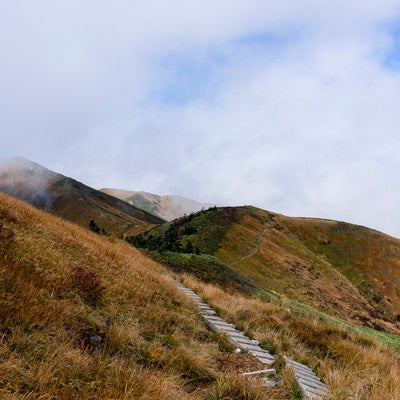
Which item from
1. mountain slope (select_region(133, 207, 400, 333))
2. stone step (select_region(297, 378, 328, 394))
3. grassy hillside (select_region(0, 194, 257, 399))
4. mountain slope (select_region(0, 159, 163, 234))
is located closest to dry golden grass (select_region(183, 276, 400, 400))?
stone step (select_region(297, 378, 328, 394))

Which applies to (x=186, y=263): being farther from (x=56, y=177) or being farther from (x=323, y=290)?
(x=56, y=177)

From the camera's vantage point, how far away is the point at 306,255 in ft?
203

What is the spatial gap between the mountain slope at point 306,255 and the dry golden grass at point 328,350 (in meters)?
18.0

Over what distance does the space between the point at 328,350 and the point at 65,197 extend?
389ft

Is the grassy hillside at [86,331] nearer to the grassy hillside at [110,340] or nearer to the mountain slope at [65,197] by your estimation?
the grassy hillside at [110,340]

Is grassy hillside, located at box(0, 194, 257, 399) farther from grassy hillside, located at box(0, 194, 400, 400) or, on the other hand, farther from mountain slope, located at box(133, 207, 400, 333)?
mountain slope, located at box(133, 207, 400, 333)

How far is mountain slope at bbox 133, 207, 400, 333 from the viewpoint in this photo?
43625mm

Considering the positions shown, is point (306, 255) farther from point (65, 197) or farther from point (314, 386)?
point (65, 197)

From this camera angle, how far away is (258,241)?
57.0 m

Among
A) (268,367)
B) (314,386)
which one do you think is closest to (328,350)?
(268,367)

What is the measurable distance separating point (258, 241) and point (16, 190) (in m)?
107

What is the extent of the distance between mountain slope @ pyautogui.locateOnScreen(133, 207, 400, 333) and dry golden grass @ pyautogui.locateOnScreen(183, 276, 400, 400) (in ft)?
59.1

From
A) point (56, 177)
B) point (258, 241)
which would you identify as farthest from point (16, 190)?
point (258, 241)

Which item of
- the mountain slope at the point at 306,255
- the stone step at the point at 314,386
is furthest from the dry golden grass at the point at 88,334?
the mountain slope at the point at 306,255
